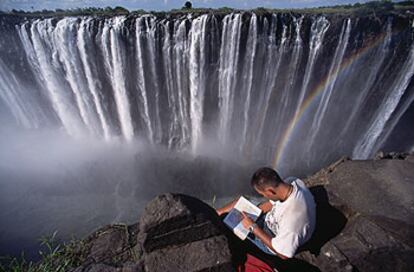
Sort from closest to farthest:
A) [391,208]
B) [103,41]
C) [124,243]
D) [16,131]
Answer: [391,208] → [124,243] → [103,41] → [16,131]

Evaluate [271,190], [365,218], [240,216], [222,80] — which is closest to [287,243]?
[271,190]

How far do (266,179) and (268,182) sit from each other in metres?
0.04

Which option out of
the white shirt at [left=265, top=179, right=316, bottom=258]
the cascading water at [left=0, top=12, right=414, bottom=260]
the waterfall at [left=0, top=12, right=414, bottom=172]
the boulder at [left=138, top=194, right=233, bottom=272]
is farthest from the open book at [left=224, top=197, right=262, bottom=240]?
the waterfall at [left=0, top=12, right=414, bottom=172]

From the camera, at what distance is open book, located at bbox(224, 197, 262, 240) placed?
3502mm

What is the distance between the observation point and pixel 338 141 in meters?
11.6

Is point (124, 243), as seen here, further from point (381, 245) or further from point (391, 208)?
point (391, 208)

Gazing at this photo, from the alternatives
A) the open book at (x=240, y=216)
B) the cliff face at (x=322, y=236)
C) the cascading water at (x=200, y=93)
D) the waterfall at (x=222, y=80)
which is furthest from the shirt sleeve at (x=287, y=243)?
the waterfall at (x=222, y=80)

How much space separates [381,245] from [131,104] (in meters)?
10.5

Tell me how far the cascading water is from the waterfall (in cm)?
5

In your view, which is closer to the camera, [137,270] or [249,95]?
[137,270]

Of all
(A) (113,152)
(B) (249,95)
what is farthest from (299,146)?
(A) (113,152)

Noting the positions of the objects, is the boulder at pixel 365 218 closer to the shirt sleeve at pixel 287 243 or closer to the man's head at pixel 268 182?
the shirt sleeve at pixel 287 243

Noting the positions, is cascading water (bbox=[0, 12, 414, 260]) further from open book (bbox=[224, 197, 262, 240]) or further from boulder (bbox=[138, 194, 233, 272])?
boulder (bbox=[138, 194, 233, 272])

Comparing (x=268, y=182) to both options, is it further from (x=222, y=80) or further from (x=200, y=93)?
(x=200, y=93)
